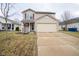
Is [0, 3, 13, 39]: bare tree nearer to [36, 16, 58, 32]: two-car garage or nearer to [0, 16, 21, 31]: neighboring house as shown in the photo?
[0, 16, 21, 31]: neighboring house

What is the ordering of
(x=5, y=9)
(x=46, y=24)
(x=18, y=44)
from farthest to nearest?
(x=46, y=24), (x=5, y=9), (x=18, y=44)

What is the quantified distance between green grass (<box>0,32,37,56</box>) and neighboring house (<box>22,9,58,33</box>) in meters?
0.23

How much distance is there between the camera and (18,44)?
14.1 feet

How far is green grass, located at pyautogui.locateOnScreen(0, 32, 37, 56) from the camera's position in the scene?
413cm

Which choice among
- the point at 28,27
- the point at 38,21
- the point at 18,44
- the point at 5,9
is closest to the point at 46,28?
the point at 38,21

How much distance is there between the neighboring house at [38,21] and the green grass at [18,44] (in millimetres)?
231

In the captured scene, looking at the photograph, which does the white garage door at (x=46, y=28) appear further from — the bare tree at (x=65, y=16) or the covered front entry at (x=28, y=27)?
the bare tree at (x=65, y=16)

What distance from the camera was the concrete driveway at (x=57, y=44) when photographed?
13.3ft

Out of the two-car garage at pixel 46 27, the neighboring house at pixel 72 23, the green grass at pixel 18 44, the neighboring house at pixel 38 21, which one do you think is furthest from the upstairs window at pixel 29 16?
the neighboring house at pixel 72 23

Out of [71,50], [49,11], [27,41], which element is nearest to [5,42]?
[27,41]

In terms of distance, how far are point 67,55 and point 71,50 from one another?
0.62ft

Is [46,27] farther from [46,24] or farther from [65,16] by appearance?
[65,16]

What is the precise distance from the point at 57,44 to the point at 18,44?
1027 millimetres

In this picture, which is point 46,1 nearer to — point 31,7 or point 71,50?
point 31,7
